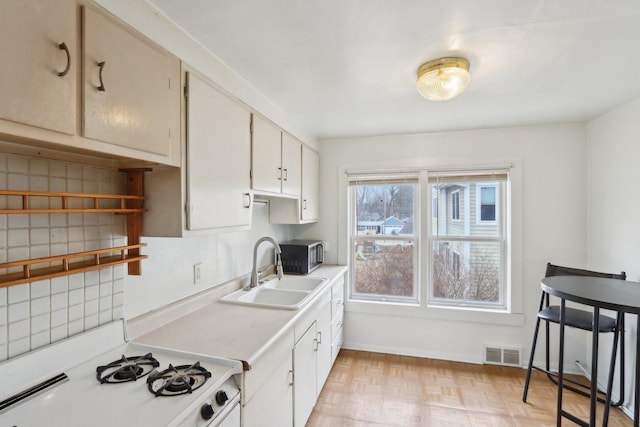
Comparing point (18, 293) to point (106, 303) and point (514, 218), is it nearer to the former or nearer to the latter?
point (106, 303)

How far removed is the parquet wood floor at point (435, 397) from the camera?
2.17 metres

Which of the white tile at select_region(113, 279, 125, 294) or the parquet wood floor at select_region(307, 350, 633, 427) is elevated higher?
the white tile at select_region(113, 279, 125, 294)

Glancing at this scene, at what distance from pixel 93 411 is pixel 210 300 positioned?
1046 mm

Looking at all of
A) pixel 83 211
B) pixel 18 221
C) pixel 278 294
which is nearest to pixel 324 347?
pixel 278 294

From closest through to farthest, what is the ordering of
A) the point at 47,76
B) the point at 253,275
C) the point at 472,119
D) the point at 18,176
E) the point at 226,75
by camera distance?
the point at 47,76 < the point at 18,176 < the point at 226,75 < the point at 253,275 < the point at 472,119

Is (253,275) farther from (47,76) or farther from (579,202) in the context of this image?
(579,202)

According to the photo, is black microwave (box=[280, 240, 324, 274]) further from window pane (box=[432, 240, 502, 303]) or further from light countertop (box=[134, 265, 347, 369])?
window pane (box=[432, 240, 502, 303])

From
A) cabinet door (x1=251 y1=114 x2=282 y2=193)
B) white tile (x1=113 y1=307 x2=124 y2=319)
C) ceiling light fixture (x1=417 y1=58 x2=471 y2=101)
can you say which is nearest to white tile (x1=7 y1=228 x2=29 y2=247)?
white tile (x1=113 y1=307 x2=124 y2=319)

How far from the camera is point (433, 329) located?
10.1 feet

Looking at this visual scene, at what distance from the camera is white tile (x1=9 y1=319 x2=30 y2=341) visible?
101 centimetres

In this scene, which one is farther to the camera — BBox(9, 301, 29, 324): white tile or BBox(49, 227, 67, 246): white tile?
BBox(49, 227, 67, 246): white tile

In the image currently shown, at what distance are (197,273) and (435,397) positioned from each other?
80.1 inches

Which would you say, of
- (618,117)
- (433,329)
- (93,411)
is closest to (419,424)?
(433,329)

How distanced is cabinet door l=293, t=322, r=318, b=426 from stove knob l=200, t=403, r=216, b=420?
79cm
